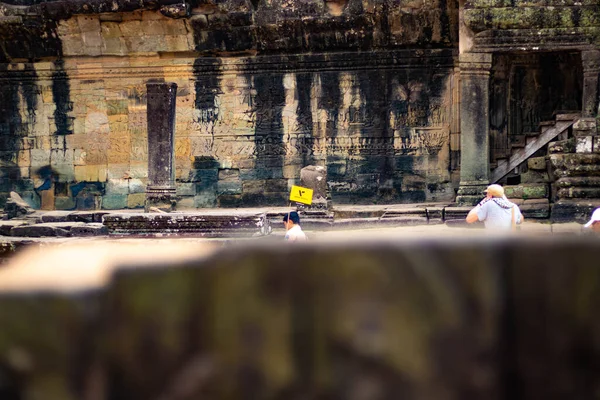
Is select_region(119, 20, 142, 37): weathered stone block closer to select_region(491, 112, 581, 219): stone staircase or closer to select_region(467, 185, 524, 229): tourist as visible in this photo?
select_region(491, 112, 581, 219): stone staircase

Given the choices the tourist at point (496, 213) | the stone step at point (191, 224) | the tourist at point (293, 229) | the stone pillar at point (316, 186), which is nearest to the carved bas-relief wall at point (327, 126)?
the stone pillar at point (316, 186)

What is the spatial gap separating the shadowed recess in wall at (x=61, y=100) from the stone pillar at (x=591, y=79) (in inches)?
335

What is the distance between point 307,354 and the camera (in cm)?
160

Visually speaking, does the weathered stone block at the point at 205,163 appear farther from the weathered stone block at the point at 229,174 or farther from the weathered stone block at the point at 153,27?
the weathered stone block at the point at 153,27

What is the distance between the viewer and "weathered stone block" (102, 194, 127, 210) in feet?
48.8

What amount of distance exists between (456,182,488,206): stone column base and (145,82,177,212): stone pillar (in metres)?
4.15

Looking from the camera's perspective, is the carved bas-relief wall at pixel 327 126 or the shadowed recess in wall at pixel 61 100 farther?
the shadowed recess in wall at pixel 61 100

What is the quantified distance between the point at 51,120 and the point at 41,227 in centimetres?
419

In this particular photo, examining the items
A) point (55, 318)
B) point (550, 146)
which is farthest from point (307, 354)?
point (550, 146)

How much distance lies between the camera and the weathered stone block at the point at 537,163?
12008 mm

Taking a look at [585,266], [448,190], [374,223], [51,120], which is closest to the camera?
[585,266]

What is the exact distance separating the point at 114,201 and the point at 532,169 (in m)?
7.01

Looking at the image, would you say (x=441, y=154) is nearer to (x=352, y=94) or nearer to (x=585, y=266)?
(x=352, y=94)

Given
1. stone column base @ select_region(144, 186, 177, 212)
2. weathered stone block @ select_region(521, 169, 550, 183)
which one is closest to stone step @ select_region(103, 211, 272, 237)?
stone column base @ select_region(144, 186, 177, 212)
